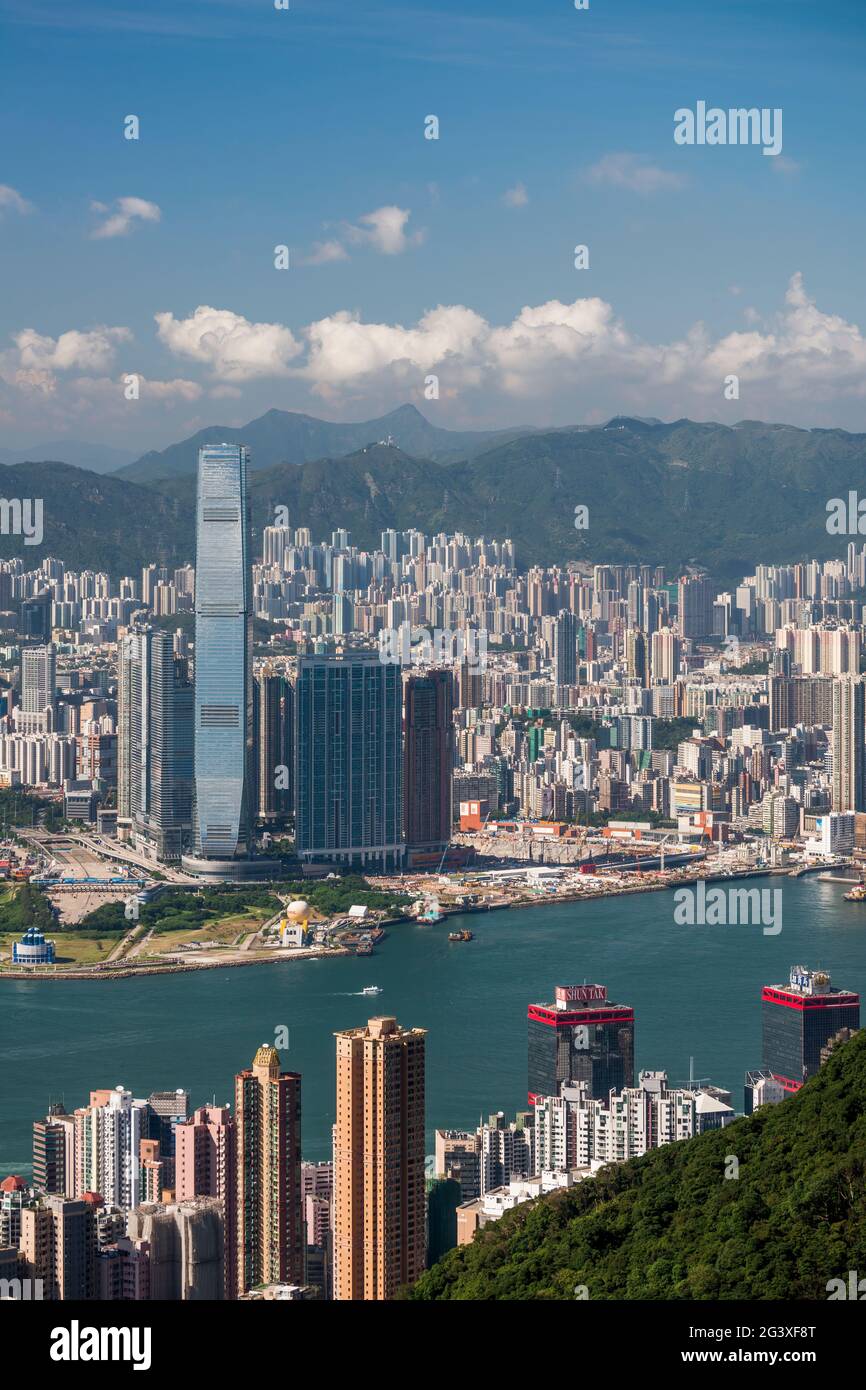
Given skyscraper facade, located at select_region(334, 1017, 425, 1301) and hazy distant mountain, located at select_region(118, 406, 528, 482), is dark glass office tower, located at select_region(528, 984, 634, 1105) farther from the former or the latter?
hazy distant mountain, located at select_region(118, 406, 528, 482)

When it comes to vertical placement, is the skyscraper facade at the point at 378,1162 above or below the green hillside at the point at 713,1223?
below

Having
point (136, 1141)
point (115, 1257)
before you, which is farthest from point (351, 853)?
point (115, 1257)

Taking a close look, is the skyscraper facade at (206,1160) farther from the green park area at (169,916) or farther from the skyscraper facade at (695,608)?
the skyscraper facade at (695,608)

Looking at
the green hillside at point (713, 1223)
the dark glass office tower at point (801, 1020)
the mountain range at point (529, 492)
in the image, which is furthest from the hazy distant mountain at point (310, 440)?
the green hillside at point (713, 1223)
